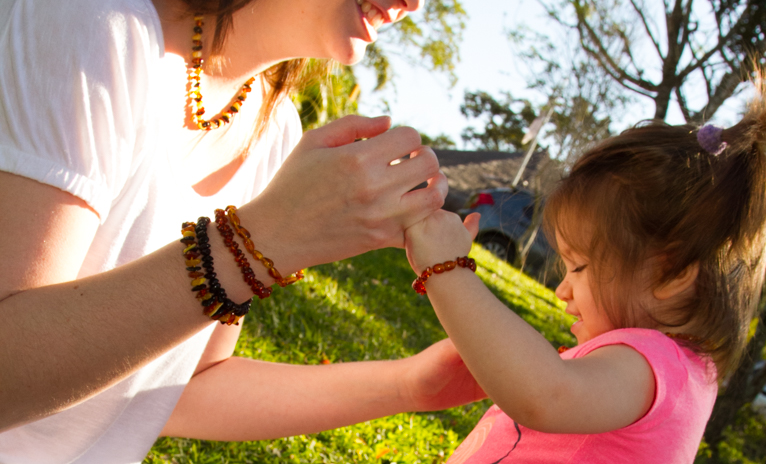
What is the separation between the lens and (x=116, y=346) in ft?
3.34

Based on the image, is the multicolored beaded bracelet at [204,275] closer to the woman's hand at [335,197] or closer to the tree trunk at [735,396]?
the woman's hand at [335,197]

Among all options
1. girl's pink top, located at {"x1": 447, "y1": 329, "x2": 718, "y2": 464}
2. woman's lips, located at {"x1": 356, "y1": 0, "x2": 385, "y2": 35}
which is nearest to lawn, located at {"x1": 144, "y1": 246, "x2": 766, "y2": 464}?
girl's pink top, located at {"x1": 447, "y1": 329, "x2": 718, "y2": 464}

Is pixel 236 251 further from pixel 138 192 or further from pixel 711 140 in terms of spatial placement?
pixel 711 140

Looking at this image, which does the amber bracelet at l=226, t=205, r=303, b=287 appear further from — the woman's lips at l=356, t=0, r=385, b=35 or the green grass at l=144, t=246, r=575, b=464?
the green grass at l=144, t=246, r=575, b=464

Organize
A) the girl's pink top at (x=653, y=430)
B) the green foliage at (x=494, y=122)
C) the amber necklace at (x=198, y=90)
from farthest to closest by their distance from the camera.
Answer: the green foliage at (x=494, y=122) < the amber necklace at (x=198, y=90) < the girl's pink top at (x=653, y=430)


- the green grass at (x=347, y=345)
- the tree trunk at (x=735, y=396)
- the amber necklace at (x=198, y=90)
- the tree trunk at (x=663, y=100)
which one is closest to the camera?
the amber necklace at (x=198, y=90)

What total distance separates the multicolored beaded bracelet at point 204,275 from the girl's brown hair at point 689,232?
1165 mm

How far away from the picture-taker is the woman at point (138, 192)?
102 centimetres

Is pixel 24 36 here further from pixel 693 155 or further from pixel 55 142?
pixel 693 155

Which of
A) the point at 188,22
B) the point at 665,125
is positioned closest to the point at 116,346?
the point at 188,22

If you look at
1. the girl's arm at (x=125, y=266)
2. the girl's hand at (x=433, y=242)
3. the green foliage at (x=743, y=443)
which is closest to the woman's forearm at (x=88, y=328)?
the girl's arm at (x=125, y=266)

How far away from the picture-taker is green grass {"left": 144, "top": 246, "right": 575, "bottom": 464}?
7.77 feet

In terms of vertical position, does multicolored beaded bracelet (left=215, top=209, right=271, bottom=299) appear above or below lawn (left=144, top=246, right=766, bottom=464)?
above

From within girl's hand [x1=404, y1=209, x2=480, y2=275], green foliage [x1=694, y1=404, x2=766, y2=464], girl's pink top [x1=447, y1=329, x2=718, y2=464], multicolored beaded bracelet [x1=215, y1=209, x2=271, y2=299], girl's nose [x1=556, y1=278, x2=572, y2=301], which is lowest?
green foliage [x1=694, y1=404, x2=766, y2=464]
